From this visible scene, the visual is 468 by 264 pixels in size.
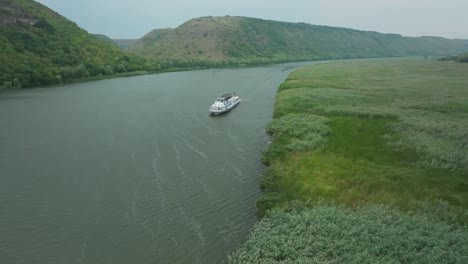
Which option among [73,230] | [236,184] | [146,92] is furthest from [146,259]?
[146,92]

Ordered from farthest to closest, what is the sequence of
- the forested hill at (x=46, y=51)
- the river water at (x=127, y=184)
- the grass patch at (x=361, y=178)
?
the forested hill at (x=46, y=51) < the grass patch at (x=361, y=178) < the river water at (x=127, y=184)

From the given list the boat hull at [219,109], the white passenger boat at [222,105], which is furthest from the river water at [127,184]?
the white passenger boat at [222,105]

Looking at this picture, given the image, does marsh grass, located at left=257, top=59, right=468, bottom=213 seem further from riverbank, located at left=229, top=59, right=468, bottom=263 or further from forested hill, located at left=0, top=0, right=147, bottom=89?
forested hill, located at left=0, top=0, right=147, bottom=89

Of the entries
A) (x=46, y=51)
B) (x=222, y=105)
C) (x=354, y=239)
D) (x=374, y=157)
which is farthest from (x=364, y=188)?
(x=46, y=51)

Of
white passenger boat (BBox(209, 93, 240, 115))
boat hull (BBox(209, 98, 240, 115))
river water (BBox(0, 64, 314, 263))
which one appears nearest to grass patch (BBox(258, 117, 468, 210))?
river water (BBox(0, 64, 314, 263))

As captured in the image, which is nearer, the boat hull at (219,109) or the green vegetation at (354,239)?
the green vegetation at (354,239)

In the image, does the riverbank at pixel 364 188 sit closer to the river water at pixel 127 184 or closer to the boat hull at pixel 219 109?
the river water at pixel 127 184

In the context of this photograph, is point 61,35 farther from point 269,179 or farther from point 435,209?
point 435,209
